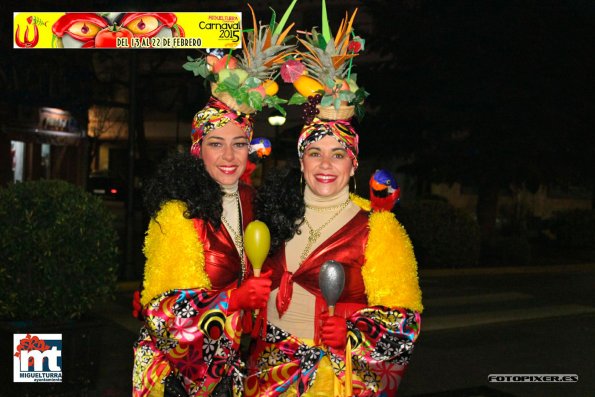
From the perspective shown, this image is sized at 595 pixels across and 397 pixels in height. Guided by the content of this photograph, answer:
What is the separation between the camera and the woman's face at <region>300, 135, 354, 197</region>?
3.22 m

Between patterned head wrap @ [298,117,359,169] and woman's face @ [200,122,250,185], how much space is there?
382 millimetres

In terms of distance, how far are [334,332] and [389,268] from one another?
51cm

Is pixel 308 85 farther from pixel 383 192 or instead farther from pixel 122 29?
pixel 122 29

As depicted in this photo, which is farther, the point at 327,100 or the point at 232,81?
the point at 232,81

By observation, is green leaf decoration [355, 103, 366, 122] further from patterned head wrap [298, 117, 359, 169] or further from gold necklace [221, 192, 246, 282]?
gold necklace [221, 192, 246, 282]

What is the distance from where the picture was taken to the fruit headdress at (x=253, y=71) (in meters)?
3.34

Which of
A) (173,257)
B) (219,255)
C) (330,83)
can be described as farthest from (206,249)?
(330,83)

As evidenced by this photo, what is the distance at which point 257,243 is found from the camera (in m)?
2.94

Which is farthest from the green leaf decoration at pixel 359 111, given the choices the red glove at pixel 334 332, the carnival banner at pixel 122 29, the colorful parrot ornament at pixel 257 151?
the carnival banner at pixel 122 29

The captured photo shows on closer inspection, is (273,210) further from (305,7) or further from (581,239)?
(305,7)

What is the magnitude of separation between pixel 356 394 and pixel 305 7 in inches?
1314

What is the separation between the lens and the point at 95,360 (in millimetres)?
5863

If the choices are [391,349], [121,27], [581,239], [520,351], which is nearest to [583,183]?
[581,239]

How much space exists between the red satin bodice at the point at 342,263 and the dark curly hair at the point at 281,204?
17 cm
